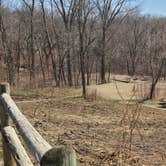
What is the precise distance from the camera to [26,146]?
346 centimetres

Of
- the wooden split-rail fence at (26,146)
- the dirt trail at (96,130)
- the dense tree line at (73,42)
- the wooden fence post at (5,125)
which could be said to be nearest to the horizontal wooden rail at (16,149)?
the wooden split-rail fence at (26,146)

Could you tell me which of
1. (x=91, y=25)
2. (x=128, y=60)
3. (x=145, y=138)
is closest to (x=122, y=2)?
(x=91, y=25)

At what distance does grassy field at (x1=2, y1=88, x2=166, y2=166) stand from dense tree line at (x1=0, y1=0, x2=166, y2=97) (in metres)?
10.2

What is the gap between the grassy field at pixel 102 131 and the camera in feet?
20.8

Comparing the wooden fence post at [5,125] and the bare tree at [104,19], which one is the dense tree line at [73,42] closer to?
the bare tree at [104,19]

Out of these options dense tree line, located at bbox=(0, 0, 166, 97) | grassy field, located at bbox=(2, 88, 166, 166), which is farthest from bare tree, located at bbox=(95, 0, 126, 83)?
grassy field, located at bbox=(2, 88, 166, 166)

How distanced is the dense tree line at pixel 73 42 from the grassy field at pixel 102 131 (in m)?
10.2

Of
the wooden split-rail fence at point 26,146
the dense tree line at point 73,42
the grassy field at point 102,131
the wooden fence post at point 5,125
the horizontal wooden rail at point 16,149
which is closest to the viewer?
the wooden split-rail fence at point 26,146

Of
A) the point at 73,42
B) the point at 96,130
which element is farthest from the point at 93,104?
the point at 73,42

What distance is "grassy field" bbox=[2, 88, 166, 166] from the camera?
6340 mm

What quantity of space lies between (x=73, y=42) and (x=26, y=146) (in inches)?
979

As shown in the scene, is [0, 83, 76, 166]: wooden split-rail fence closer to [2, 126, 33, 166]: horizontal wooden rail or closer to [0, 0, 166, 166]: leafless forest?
[2, 126, 33, 166]: horizontal wooden rail

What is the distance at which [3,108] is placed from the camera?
466 cm

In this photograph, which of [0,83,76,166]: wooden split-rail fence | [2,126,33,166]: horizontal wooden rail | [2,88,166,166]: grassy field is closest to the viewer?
[0,83,76,166]: wooden split-rail fence
